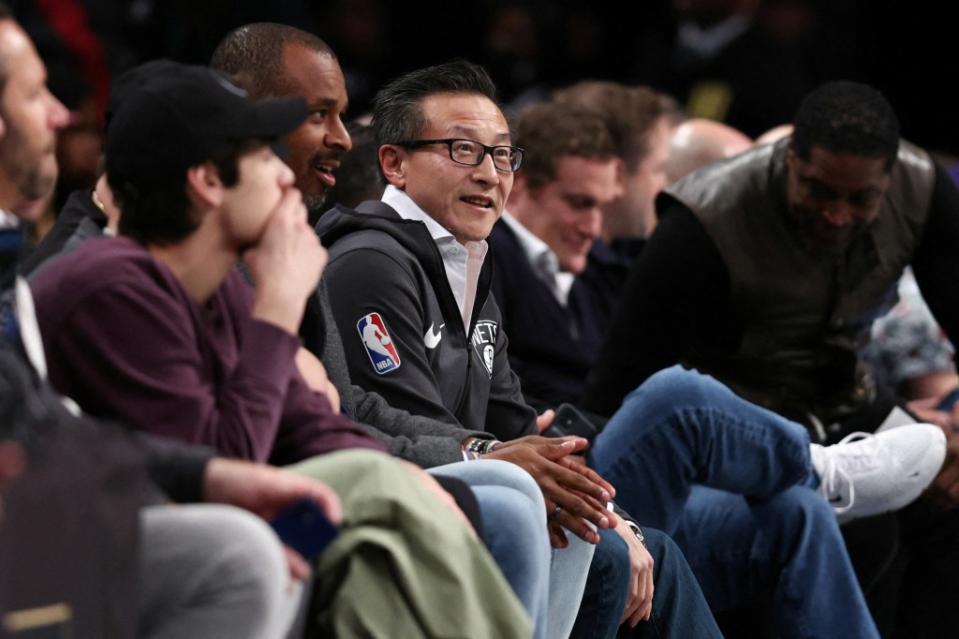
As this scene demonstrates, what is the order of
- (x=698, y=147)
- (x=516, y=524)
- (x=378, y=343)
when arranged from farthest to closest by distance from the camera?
1. (x=698, y=147)
2. (x=378, y=343)
3. (x=516, y=524)

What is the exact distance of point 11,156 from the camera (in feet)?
7.77

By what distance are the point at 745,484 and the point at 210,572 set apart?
1498 mm

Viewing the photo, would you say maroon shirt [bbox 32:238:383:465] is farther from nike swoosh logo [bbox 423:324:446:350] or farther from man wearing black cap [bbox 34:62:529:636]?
nike swoosh logo [bbox 423:324:446:350]

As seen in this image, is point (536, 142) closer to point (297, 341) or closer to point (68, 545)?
point (297, 341)

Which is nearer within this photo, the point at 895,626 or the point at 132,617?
the point at 132,617

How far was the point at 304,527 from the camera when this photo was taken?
1.99m

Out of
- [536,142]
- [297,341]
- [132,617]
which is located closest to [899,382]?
[536,142]

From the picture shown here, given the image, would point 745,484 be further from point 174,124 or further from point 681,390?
point 174,124

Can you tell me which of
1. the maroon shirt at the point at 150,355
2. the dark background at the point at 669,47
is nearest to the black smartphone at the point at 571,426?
the maroon shirt at the point at 150,355

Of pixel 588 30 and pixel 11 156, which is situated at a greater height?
pixel 11 156

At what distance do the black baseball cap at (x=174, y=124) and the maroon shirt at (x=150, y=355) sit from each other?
0.34 feet

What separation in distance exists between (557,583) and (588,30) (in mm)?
4539

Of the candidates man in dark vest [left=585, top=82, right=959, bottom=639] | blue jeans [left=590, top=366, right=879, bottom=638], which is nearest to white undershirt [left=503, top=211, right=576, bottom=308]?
man in dark vest [left=585, top=82, right=959, bottom=639]

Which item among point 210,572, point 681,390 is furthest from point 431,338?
point 210,572
